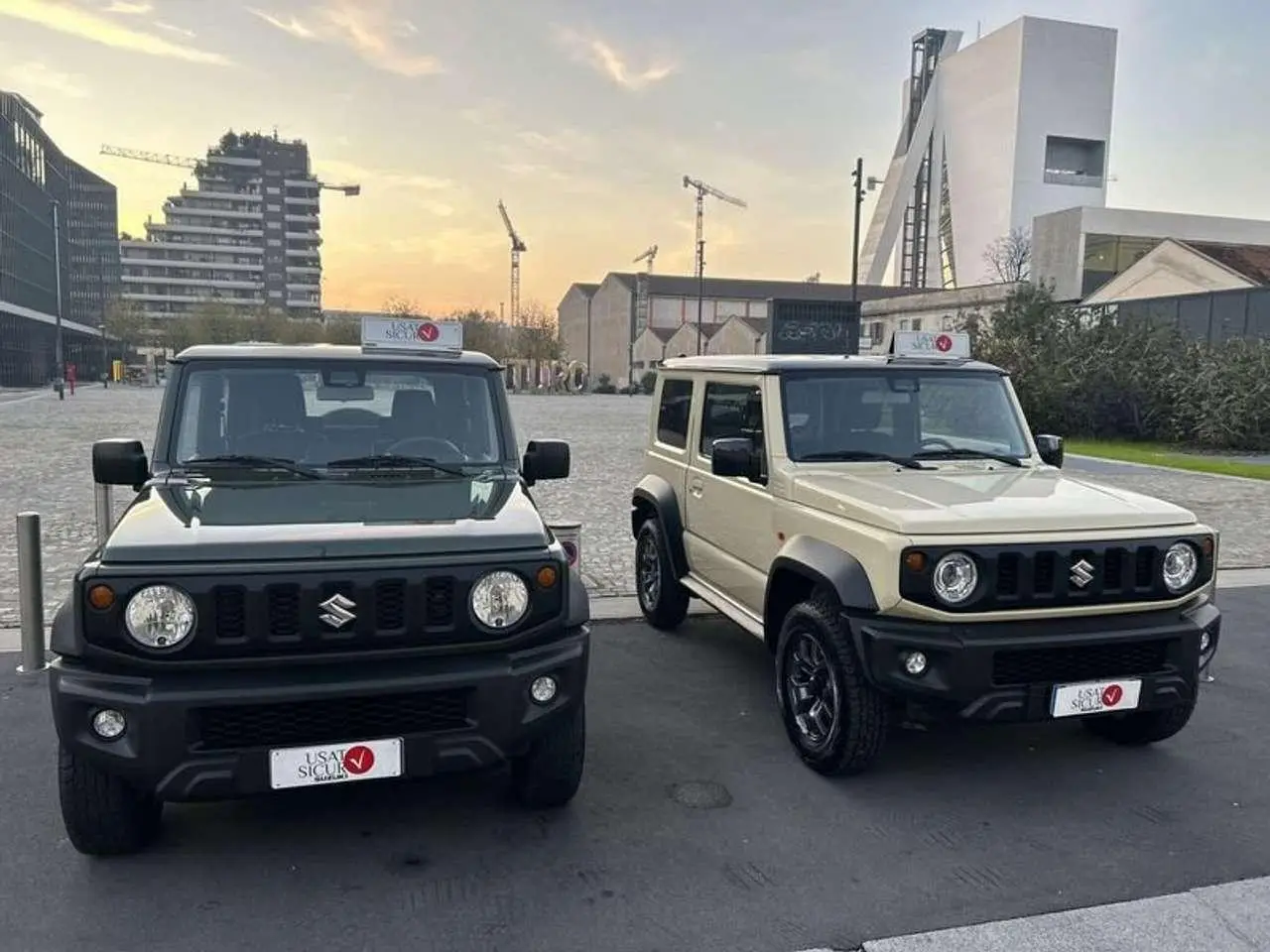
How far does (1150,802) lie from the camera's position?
4289mm

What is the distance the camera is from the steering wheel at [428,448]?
4.63 m

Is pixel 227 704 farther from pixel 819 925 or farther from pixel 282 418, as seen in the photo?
pixel 819 925

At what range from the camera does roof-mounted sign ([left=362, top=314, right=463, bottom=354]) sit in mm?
5086

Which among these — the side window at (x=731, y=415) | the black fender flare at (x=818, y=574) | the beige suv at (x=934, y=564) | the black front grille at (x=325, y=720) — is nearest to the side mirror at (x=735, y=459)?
the beige suv at (x=934, y=564)

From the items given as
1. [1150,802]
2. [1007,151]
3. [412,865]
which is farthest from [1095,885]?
[1007,151]

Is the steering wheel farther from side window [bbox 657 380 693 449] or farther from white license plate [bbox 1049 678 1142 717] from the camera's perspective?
white license plate [bbox 1049 678 1142 717]

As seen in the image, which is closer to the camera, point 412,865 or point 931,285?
point 412,865

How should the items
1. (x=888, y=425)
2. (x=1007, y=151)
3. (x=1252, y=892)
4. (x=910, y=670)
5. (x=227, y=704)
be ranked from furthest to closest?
(x=1007, y=151) < (x=888, y=425) < (x=910, y=670) < (x=1252, y=892) < (x=227, y=704)

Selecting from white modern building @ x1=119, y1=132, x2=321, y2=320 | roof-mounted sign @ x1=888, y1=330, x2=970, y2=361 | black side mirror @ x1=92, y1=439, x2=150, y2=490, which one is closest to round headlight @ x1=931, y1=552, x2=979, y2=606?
roof-mounted sign @ x1=888, y1=330, x2=970, y2=361

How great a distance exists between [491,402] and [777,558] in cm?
165

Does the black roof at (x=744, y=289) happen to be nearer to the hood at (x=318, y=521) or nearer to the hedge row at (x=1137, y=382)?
the hedge row at (x=1137, y=382)

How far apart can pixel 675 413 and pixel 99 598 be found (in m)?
4.28

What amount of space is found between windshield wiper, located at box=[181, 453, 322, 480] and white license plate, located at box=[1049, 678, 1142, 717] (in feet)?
11.1

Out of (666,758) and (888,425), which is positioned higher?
(888,425)
